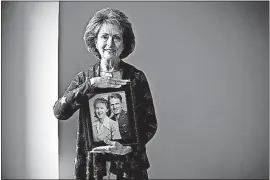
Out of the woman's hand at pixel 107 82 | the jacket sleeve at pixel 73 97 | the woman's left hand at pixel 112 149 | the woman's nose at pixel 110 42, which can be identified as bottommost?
the woman's left hand at pixel 112 149

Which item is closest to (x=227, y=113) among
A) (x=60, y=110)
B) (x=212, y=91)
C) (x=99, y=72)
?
(x=212, y=91)

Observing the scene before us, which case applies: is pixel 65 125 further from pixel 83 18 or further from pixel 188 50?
pixel 188 50

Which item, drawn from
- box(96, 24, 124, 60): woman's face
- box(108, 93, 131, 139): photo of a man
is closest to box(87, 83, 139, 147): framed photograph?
box(108, 93, 131, 139): photo of a man

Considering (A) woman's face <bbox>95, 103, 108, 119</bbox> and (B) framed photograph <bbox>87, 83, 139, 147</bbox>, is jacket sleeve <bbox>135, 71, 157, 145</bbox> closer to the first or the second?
(B) framed photograph <bbox>87, 83, 139, 147</bbox>

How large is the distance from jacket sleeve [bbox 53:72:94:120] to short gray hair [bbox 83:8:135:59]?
0.18m

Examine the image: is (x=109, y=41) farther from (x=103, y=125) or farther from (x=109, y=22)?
(x=103, y=125)

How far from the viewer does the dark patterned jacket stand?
102 inches

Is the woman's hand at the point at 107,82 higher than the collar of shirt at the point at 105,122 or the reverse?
higher

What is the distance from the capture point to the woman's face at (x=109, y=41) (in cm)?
259

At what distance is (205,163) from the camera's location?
273cm

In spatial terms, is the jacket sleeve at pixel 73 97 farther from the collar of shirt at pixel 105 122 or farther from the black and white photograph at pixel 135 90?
the collar of shirt at pixel 105 122

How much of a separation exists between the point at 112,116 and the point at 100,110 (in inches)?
3.1

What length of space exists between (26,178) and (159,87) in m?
0.97

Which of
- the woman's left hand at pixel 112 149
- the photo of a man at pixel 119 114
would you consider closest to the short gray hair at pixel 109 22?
the photo of a man at pixel 119 114
